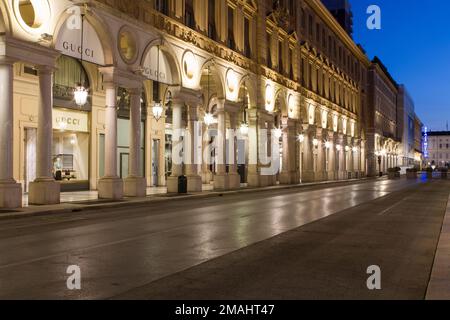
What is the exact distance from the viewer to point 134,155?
2516cm

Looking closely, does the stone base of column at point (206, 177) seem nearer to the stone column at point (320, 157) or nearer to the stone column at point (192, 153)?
the stone column at point (192, 153)

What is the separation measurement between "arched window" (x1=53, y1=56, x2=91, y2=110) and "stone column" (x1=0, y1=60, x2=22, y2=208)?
27.3ft

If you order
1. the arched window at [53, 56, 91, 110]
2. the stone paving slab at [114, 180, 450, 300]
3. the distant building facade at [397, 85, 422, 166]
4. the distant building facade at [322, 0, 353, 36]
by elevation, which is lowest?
the stone paving slab at [114, 180, 450, 300]

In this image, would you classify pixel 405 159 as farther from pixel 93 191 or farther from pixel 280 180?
pixel 93 191

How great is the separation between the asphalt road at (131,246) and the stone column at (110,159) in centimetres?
521

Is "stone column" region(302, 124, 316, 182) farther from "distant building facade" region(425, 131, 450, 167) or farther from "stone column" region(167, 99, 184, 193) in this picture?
"distant building facade" region(425, 131, 450, 167)

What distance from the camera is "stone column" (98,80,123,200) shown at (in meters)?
23.2

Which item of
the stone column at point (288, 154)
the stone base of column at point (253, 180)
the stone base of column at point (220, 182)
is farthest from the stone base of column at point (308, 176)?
the stone base of column at point (220, 182)

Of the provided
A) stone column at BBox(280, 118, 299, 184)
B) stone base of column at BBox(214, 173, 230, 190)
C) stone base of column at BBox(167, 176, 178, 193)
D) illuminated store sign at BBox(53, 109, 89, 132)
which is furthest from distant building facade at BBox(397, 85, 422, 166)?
illuminated store sign at BBox(53, 109, 89, 132)

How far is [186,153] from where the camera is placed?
30469 millimetres

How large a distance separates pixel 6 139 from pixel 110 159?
6.00m

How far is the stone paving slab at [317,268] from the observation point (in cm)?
661

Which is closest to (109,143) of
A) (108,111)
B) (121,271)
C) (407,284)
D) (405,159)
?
(108,111)

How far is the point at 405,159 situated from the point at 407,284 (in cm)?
13196
